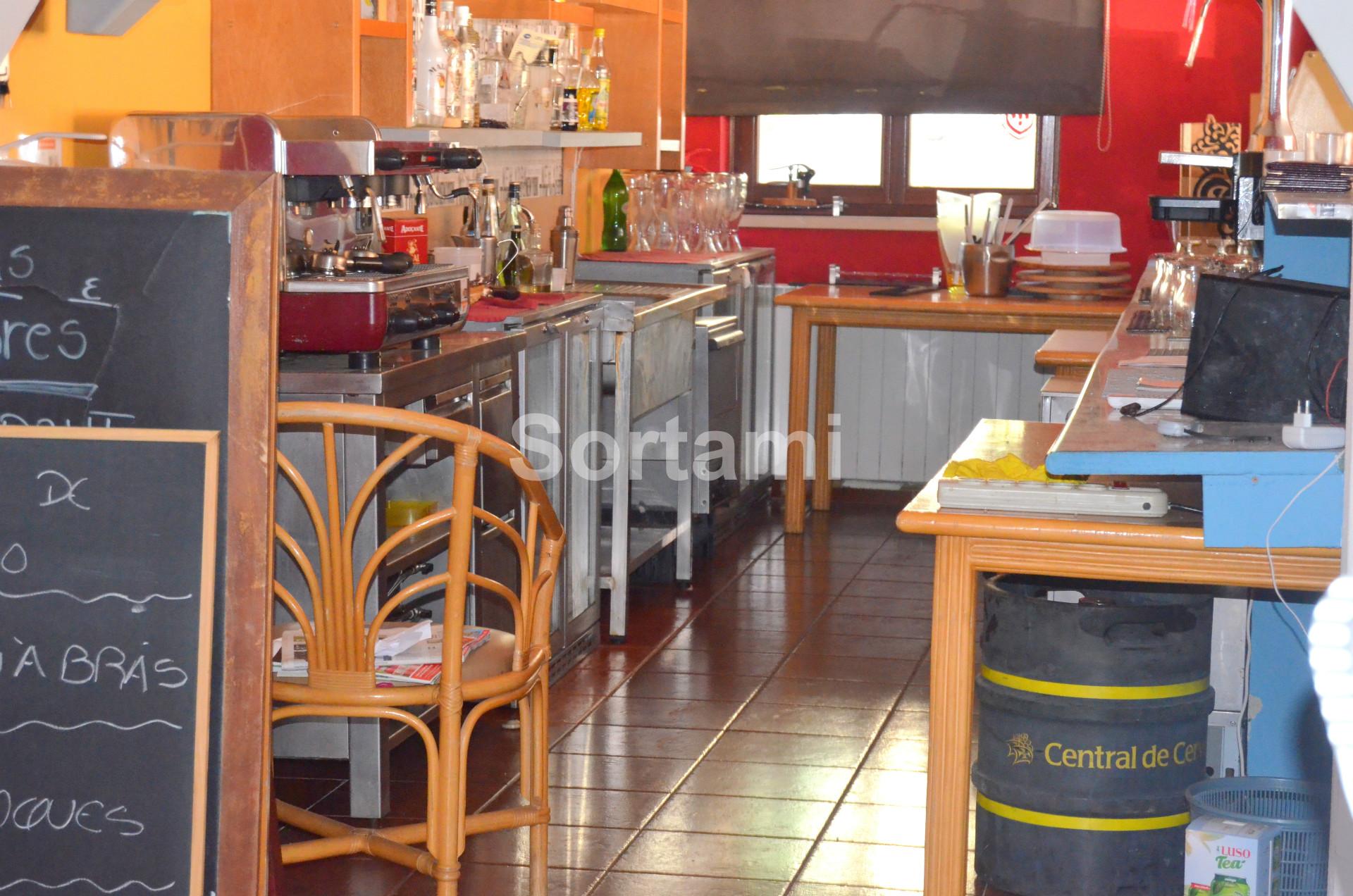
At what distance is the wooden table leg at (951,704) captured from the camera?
250cm

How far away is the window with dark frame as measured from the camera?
22.6 ft

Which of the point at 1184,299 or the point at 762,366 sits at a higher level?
the point at 1184,299

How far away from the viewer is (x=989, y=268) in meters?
6.24

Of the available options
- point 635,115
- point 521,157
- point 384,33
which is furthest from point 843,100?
point 384,33

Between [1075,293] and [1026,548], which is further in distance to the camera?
Result: [1075,293]

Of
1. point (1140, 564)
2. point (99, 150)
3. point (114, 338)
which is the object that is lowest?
point (1140, 564)

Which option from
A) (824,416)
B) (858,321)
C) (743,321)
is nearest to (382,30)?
(743,321)

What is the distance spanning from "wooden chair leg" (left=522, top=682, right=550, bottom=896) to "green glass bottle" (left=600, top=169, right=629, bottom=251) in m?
3.69

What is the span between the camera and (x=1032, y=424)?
11.5ft

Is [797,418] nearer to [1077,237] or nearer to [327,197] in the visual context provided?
[1077,237]

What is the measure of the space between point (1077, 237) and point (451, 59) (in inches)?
113

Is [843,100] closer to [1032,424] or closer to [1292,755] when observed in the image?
[1032,424]

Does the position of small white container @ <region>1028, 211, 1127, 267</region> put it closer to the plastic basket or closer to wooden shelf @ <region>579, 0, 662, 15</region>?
wooden shelf @ <region>579, 0, 662, 15</region>

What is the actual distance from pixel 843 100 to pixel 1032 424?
12.0 feet
